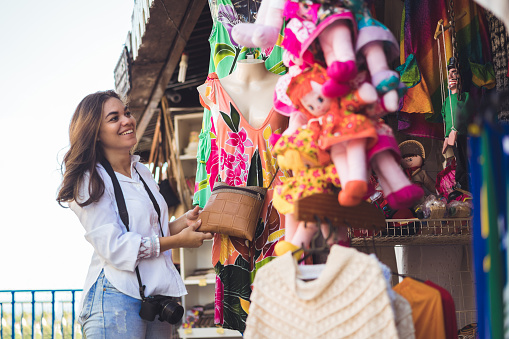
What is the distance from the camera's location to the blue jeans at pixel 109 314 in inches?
92.5

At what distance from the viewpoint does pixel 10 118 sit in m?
14.8

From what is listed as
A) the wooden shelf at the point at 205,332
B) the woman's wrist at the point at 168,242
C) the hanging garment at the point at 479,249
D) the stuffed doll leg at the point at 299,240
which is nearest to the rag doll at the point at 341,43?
the hanging garment at the point at 479,249

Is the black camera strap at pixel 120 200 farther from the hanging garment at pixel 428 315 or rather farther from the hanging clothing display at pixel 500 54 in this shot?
the hanging clothing display at pixel 500 54

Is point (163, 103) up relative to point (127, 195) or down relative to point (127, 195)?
up

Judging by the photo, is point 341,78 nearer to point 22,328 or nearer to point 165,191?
point 165,191

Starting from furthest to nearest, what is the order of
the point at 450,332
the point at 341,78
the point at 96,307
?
the point at 96,307
the point at 450,332
the point at 341,78

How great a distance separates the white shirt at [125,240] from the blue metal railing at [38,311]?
3.64m

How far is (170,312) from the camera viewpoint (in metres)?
2.35

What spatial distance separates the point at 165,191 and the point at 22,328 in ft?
6.95

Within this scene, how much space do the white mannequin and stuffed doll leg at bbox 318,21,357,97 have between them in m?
1.00

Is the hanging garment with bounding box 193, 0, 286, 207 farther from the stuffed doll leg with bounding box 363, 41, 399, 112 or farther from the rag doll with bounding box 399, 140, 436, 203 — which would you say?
the stuffed doll leg with bounding box 363, 41, 399, 112

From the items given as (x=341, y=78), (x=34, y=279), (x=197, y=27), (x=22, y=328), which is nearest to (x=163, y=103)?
(x=197, y=27)

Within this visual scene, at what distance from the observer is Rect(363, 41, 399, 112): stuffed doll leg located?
1.55 metres

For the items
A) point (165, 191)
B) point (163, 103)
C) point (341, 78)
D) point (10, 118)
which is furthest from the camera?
point (10, 118)
